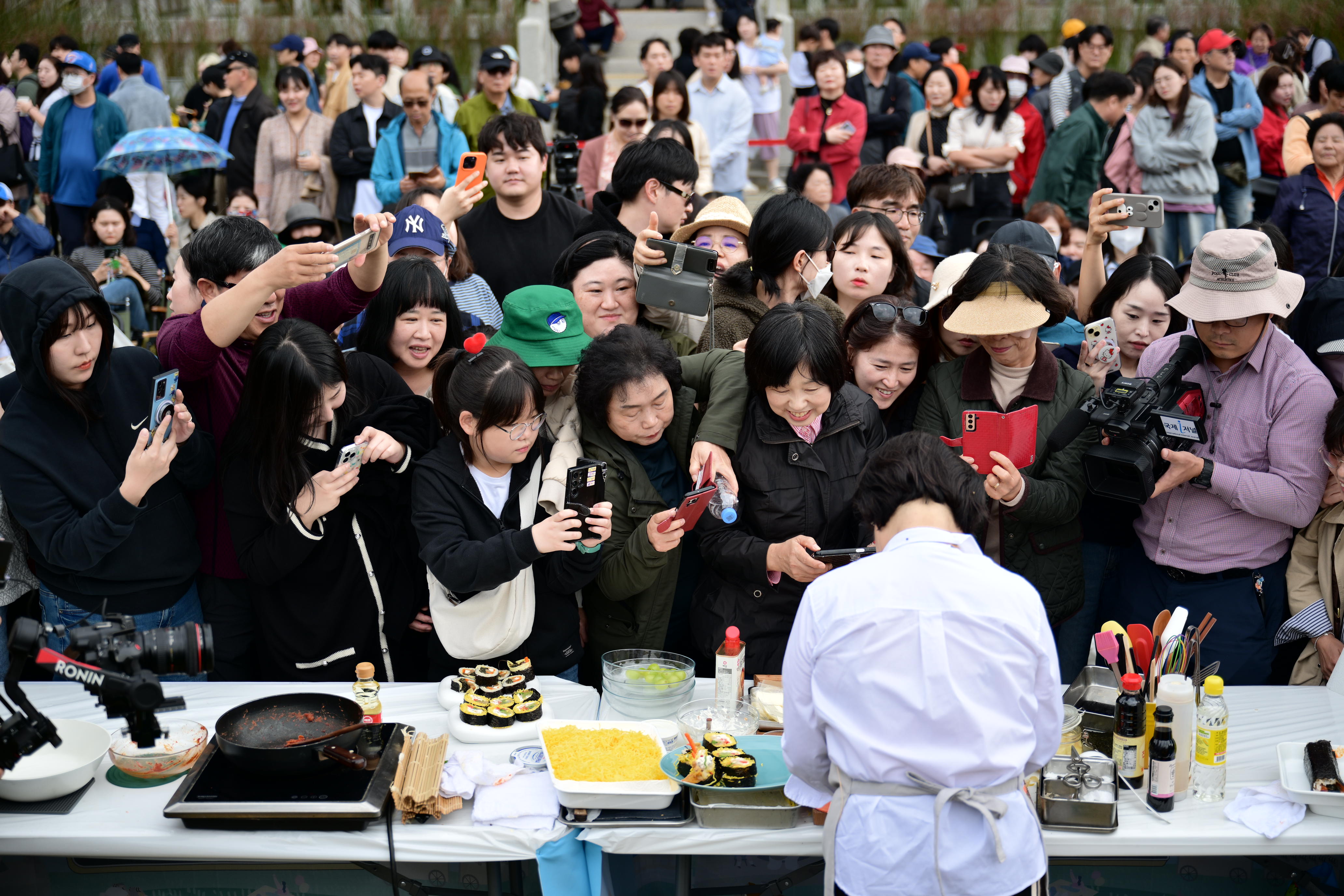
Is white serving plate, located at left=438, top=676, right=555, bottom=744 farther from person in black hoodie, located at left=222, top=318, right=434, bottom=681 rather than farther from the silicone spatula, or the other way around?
the silicone spatula

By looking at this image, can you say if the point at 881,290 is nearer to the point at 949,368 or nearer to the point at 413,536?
the point at 949,368

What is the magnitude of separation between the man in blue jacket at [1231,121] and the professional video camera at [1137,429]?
16.5ft

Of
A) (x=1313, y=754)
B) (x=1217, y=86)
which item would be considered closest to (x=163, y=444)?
(x=1313, y=754)

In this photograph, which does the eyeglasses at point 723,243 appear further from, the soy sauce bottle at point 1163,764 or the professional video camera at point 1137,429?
the soy sauce bottle at point 1163,764

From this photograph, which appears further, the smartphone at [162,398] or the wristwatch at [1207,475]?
the wristwatch at [1207,475]

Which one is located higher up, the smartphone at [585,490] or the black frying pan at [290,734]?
the smartphone at [585,490]

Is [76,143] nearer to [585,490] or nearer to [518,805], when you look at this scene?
[585,490]

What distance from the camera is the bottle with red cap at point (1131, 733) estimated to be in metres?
2.28

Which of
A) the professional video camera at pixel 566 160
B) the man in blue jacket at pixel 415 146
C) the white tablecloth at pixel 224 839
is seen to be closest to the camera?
the white tablecloth at pixel 224 839

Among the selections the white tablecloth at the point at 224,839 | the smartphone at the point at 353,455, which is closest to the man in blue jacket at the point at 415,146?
the smartphone at the point at 353,455

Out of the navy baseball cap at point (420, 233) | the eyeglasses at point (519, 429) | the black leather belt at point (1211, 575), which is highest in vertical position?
the navy baseball cap at point (420, 233)

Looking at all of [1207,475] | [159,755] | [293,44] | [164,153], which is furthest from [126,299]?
[1207,475]

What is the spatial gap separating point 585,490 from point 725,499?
0.39m

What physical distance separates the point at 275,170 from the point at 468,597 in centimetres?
551
